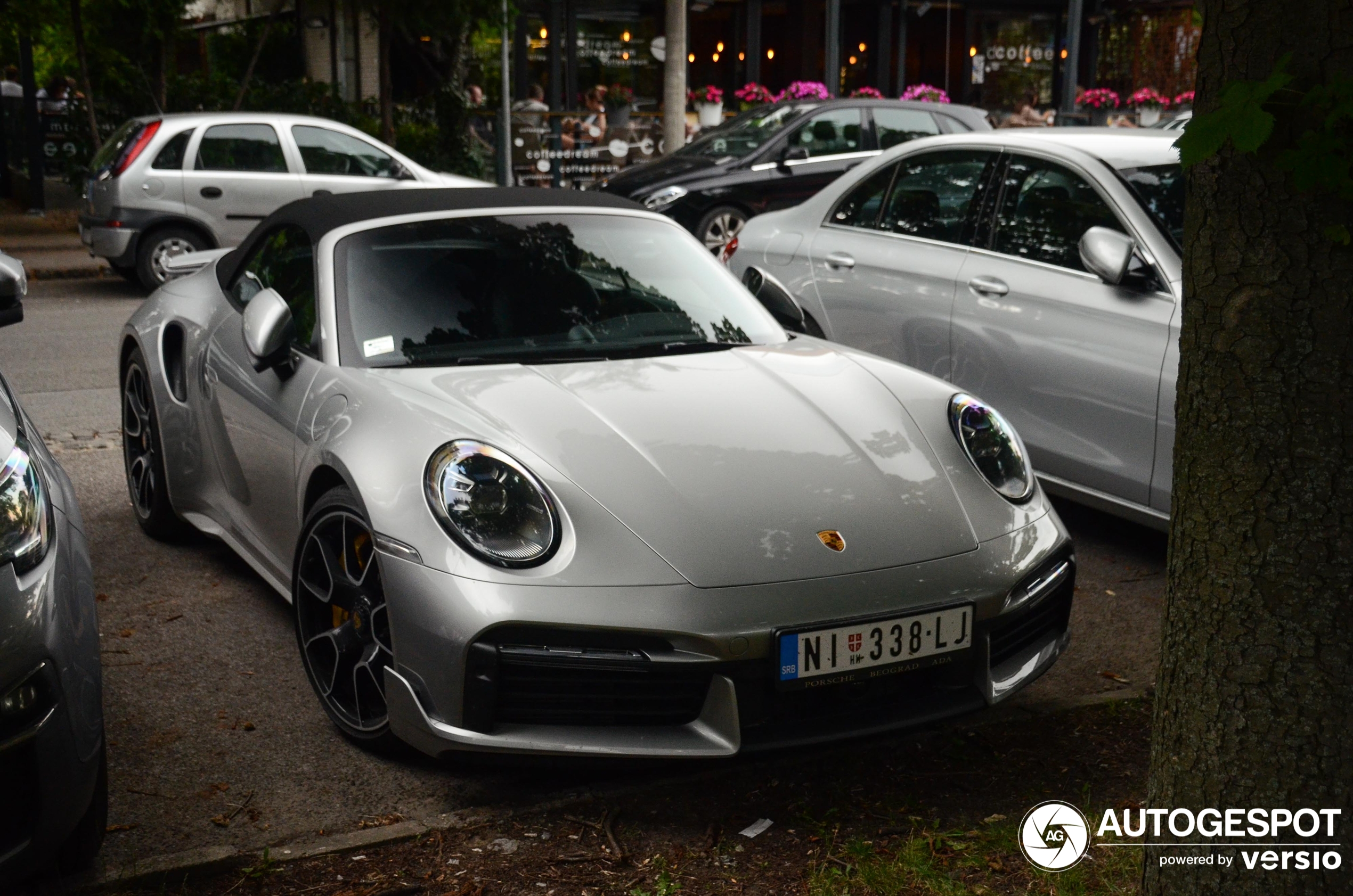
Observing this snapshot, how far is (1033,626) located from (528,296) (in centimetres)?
178

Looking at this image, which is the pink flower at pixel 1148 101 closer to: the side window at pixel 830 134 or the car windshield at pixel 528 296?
the side window at pixel 830 134

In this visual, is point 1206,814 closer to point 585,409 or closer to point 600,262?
point 585,409

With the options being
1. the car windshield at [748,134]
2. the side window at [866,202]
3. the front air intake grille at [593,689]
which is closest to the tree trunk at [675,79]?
the car windshield at [748,134]

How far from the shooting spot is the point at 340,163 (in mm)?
13445

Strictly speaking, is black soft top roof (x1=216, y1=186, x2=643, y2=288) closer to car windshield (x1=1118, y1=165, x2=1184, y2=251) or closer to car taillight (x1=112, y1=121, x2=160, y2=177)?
car windshield (x1=1118, y1=165, x2=1184, y2=251)

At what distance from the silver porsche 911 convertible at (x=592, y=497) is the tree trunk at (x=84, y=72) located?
45.5 ft

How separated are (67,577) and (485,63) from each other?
27146 millimetres

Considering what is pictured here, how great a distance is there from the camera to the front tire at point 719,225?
14102mm

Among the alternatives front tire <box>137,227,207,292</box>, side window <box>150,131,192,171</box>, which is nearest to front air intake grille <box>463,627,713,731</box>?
front tire <box>137,227,207,292</box>

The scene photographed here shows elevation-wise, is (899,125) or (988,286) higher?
(899,125)

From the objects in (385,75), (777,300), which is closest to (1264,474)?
(777,300)

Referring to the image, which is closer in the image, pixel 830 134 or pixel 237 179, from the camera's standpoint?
pixel 237 179

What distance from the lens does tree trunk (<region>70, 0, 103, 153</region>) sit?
1681 centimetres

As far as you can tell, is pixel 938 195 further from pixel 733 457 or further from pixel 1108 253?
pixel 733 457
